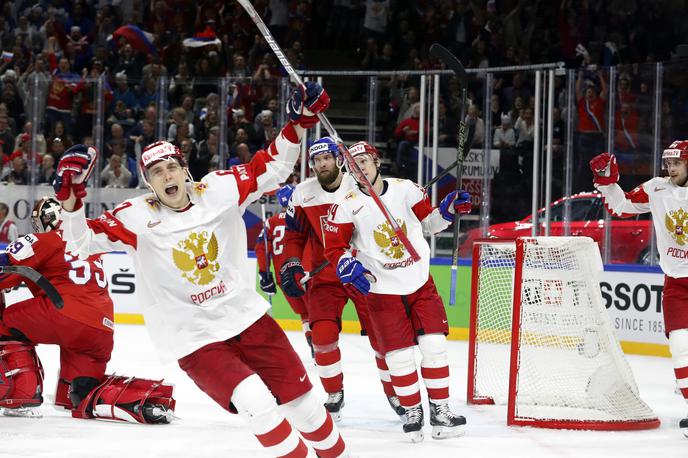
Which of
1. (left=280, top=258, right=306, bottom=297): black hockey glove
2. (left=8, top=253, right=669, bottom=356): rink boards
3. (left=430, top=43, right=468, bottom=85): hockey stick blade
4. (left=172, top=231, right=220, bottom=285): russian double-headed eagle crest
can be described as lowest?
(left=8, top=253, right=669, bottom=356): rink boards

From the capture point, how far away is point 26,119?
8.87 m

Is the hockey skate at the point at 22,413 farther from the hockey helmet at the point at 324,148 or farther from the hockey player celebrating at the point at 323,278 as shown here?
the hockey helmet at the point at 324,148

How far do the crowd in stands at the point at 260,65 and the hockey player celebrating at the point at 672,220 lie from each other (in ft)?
9.38

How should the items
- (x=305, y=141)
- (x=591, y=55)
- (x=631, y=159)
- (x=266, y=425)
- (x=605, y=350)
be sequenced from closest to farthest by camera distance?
(x=266, y=425) < (x=605, y=350) < (x=631, y=159) < (x=305, y=141) < (x=591, y=55)

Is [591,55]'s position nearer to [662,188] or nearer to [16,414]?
[662,188]

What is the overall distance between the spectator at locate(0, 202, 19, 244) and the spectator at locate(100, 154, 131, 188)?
808 millimetres

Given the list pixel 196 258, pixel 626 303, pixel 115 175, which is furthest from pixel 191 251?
pixel 115 175

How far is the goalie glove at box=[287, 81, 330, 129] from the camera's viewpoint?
3488mm

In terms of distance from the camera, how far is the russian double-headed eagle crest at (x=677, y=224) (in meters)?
4.98

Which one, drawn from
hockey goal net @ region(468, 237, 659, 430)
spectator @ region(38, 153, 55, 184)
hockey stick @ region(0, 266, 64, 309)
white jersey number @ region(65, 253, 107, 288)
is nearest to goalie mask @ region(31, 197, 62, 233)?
white jersey number @ region(65, 253, 107, 288)

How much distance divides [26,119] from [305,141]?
2.32 m

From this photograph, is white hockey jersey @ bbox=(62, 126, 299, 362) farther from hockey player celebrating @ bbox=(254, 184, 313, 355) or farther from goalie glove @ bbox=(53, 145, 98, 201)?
hockey player celebrating @ bbox=(254, 184, 313, 355)

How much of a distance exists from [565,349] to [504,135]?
359 cm

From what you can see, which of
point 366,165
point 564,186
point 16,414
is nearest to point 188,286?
point 366,165
